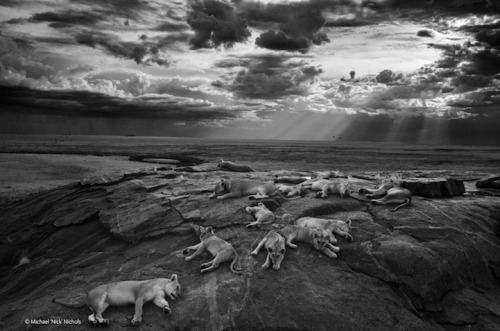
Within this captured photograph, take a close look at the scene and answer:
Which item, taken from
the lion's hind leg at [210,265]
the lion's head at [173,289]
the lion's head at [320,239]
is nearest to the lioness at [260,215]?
the lion's head at [320,239]

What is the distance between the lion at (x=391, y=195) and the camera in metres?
12.6

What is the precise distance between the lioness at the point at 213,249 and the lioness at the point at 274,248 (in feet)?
2.20

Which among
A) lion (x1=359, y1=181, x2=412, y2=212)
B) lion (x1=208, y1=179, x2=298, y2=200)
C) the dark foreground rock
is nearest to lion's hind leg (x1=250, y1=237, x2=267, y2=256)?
the dark foreground rock

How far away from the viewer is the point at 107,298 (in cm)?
786

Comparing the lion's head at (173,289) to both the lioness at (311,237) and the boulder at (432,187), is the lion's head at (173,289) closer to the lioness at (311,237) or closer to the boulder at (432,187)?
the lioness at (311,237)

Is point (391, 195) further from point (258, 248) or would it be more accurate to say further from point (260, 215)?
point (258, 248)

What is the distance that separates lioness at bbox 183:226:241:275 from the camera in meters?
9.01

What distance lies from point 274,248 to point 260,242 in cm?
72

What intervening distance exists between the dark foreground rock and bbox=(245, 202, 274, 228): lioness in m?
0.28

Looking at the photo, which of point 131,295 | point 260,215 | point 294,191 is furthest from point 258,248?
point 294,191

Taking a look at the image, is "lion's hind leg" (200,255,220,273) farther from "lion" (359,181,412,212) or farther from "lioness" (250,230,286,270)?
"lion" (359,181,412,212)

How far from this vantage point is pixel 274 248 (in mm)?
8992

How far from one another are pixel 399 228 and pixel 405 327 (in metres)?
3.98

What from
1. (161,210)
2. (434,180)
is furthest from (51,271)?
(434,180)
